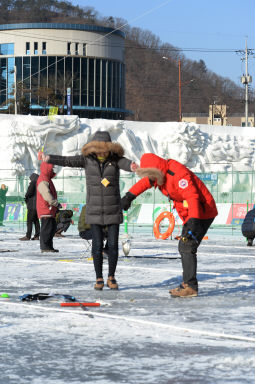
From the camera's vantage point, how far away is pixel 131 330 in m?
5.71

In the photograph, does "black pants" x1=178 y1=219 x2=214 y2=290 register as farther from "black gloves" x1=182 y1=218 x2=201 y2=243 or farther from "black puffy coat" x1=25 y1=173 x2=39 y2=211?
"black puffy coat" x1=25 y1=173 x2=39 y2=211

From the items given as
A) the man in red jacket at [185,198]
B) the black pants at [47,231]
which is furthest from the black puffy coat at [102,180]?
the black pants at [47,231]

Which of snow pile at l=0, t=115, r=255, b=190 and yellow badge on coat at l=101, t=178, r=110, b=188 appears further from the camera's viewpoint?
snow pile at l=0, t=115, r=255, b=190

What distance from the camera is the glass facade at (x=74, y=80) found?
79625 millimetres

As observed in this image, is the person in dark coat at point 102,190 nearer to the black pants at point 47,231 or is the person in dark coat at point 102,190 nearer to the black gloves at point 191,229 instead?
the black gloves at point 191,229

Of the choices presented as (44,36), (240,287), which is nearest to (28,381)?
(240,287)

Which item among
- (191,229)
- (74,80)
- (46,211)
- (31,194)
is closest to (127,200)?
(191,229)

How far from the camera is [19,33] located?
268ft

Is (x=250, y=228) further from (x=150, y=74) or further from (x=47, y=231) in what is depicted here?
(x=150, y=74)

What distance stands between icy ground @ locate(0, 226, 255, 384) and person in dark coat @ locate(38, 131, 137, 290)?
414 mm

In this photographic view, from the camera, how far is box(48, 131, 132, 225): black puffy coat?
8.29 meters

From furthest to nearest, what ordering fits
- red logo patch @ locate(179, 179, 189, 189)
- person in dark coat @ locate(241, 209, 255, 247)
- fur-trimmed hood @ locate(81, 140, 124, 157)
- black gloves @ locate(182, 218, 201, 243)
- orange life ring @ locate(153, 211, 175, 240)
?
1. orange life ring @ locate(153, 211, 175, 240)
2. person in dark coat @ locate(241, 209, 255, 247)
3. fur-trimmed hood @ locate(81, 140, 124, 157)
4. black gloves @ locate(182, 218, 201, 243)
5. red logo patch @ locate(179, 179, 189, 189)

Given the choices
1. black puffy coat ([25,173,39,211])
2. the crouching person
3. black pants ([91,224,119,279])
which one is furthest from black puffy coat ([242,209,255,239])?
black pants ([91,224,119,279])

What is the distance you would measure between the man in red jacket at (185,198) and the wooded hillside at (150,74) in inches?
3886
